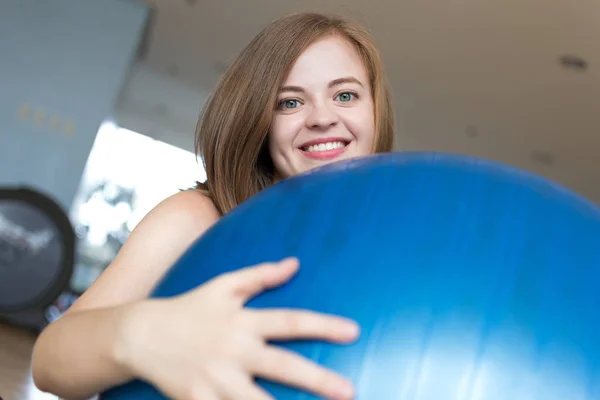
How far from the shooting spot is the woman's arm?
0.68 m

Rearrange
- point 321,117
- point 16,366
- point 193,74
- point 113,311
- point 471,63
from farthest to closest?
point 193,74, point 471,63, point 16,366, point 321,117, point 113,311

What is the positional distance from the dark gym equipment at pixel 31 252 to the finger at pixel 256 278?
292cm

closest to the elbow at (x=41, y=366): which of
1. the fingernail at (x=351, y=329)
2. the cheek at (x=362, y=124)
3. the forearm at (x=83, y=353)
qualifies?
the forearm at (x=83, y=353)

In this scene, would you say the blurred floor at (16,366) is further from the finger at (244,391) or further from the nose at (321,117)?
the finger at (244,391)

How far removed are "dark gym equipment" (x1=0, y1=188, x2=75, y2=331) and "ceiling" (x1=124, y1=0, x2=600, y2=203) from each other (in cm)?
167

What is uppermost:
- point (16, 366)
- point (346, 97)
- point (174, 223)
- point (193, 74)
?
point (193, 74)

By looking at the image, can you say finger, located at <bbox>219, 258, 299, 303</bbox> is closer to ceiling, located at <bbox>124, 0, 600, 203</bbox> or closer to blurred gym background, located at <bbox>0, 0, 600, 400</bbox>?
blurred gym background, located at <bbox>0, 0, 600, 400</bbox>

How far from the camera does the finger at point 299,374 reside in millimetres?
560

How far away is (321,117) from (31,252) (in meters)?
2.57

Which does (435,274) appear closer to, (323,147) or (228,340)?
(228,340)

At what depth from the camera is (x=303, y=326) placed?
0.59 metres

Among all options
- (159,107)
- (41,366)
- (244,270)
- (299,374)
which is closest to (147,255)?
(41,366)

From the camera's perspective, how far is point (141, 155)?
8.40 metres

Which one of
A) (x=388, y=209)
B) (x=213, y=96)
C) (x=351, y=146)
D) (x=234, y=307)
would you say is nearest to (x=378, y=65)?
(x=351, y=146)
